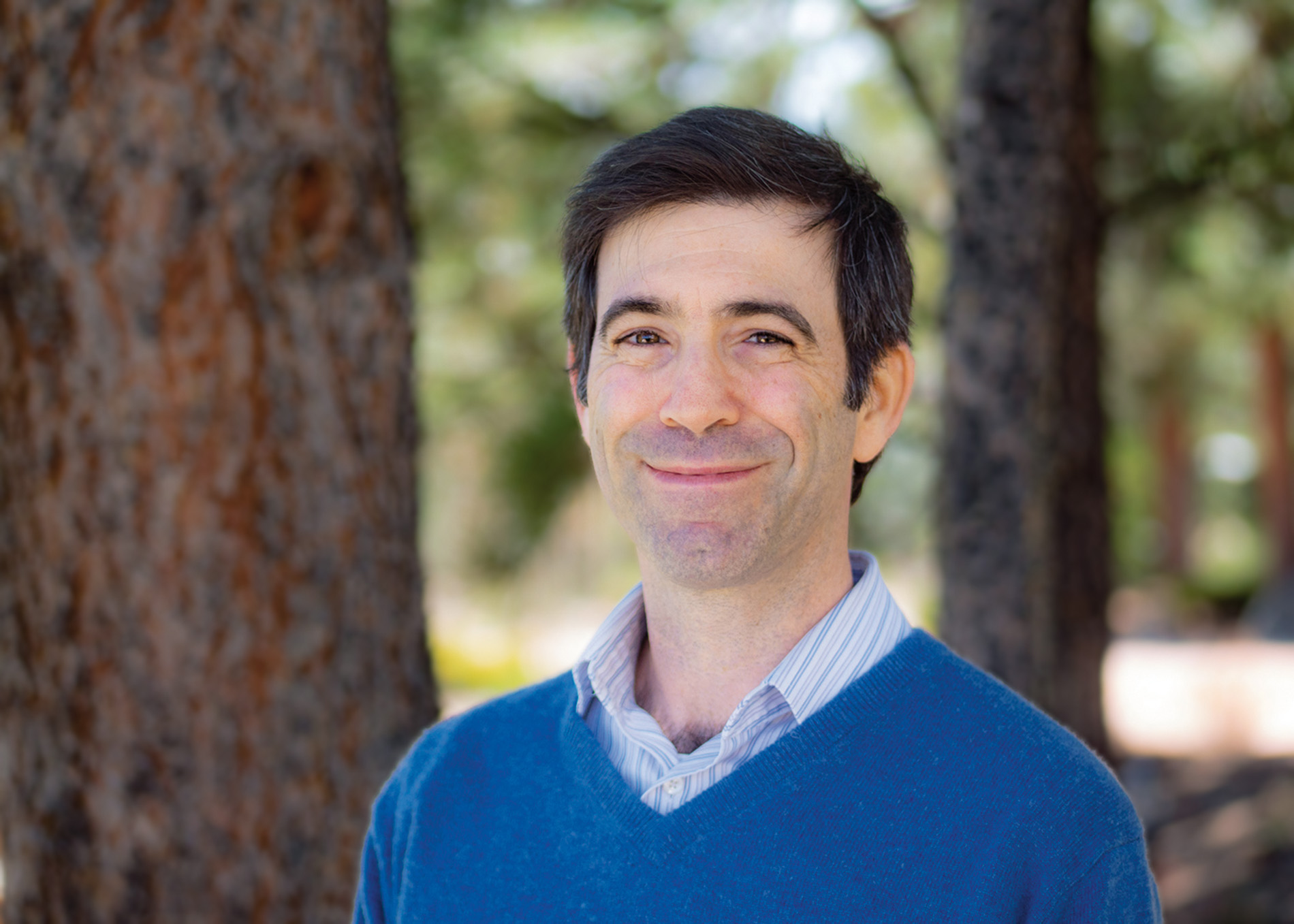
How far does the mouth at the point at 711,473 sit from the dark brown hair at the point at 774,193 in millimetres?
179

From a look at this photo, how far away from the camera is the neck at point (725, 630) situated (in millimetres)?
1308

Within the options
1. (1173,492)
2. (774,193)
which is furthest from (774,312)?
(1173,492)

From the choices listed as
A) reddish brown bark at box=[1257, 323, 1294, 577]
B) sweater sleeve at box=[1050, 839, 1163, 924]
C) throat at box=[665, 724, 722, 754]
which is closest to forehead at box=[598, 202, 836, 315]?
throat at box=[665, 724, 722, 754]

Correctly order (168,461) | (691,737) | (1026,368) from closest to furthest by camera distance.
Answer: (691,737)
(168,461)
(1026,368)

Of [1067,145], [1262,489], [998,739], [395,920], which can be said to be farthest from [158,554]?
[1262,489]

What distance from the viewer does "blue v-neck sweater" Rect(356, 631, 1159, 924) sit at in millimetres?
1086

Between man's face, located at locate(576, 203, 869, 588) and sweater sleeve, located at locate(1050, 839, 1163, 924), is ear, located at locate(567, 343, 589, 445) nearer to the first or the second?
man's face, located at locate(576, 203, 869, 588)

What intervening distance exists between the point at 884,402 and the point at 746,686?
0.40 m

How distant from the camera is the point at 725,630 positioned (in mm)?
1320

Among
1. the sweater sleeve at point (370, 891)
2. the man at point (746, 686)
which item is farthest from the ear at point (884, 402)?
the sweater sleeve at point (370, 891)

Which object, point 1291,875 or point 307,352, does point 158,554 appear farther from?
point 1291,875

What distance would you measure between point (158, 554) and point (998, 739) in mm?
1346

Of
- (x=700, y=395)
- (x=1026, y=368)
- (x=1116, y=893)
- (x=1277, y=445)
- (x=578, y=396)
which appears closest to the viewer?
(x=1116, y=893)

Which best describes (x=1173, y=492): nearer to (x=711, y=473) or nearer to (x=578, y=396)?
(x=578, y=396)
